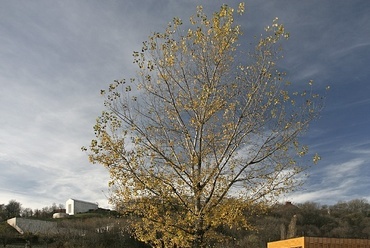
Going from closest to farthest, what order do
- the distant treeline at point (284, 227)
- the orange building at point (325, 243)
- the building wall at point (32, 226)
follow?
the orange building at point (325, 243)
the distant treeline at point (284, 227)
the building wall at point (32, 226)

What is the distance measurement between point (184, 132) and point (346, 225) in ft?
123

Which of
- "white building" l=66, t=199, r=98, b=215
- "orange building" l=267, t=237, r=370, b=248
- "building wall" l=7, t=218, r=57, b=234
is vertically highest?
"orange building" l=267, t=237, r=370, b=248

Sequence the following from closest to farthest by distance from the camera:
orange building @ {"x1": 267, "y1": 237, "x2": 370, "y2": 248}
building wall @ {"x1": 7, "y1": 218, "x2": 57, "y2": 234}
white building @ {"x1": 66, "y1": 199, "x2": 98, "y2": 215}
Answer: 1. orange building @ {"x1": 267, "y1": 237, "x2": 370, "y2": 248}
2. building wall @ {"x1": 7, "y1": 218, "x2": 57, "y2": 234}
3. white building @ {"x1": 66, "y1": 199, "x2": 98, "y2": 215}

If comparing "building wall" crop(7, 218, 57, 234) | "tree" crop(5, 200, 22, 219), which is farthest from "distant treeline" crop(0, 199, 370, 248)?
"tree" crop(5, 200, 22, 219)

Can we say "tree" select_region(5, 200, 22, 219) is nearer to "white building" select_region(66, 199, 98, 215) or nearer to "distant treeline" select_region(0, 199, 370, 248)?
"white building" select_region(66, 199, 98, 215)

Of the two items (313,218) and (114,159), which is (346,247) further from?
(313,218)

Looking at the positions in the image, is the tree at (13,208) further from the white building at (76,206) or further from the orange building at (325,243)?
the orange building at (325,243)

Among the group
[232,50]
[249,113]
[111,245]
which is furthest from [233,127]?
[111,245]

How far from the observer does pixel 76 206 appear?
8094 centimetres

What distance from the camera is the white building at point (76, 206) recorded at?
262 ft

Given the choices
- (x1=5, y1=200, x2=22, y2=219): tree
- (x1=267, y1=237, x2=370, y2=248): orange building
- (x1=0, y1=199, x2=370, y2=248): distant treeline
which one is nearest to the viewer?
(x1=267, y1=237, x2=370, y2=248): orange building

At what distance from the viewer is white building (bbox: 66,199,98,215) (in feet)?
262

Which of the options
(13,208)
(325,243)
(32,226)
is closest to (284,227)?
(325,243)

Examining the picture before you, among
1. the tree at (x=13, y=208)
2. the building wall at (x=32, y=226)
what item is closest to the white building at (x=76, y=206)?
the tree at (x=13, y=208)
